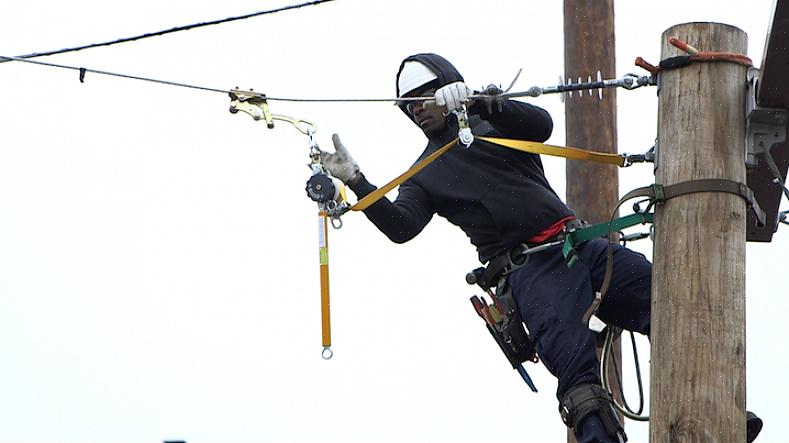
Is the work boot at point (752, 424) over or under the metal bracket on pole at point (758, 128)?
under

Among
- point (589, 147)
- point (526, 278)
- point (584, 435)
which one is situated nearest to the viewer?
point (584, 435)

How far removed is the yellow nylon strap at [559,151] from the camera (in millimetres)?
5645

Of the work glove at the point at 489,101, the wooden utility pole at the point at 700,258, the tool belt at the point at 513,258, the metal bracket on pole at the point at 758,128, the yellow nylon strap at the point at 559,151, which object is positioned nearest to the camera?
the wooden utility pole at the point at 700,258

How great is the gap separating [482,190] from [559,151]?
52 centimetres

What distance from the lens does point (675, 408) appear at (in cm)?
501

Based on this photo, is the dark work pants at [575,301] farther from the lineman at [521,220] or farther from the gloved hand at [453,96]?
the gloved hand at [453,96]

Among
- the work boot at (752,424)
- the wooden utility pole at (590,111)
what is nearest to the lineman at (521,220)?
the work boot at (752,424)

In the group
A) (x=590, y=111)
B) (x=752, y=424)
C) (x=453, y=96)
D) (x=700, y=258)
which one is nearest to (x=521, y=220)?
(x=453, y=96)

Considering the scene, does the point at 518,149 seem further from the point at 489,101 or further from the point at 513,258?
the point at 513,258

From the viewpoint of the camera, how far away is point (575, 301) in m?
5.79

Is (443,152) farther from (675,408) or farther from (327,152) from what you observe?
(675,408)

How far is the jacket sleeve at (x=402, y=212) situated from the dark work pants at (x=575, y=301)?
449 millimetres

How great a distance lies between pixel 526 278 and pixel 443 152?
0.59 m

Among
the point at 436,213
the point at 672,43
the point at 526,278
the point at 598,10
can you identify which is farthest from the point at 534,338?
the point at 598,10
